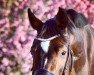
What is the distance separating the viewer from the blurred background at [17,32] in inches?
93.7

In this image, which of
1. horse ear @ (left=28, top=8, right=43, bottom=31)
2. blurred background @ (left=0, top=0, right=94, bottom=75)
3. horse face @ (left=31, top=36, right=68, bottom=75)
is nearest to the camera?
horse face @ (left=31, top=36, right=68, bottom=75)

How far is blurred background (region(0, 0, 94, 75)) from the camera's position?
7.80 ft

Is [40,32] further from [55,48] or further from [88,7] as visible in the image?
[88,7]

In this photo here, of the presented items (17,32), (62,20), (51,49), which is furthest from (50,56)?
(17,32)

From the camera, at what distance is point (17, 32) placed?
2.39 metres

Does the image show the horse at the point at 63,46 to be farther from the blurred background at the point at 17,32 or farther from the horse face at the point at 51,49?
the blurred background at the point at 17,32

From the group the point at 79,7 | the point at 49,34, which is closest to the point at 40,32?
the point at 49,34

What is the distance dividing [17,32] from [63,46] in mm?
1206

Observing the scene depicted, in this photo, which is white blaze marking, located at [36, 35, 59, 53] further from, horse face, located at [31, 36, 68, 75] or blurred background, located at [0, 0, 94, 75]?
blurred background, located at [0, 0, 94, 75]

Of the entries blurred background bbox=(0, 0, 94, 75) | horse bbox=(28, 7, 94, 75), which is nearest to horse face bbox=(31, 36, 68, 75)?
horse bbox=(28, 7, 94, 75)

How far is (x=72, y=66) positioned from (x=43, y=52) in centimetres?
14

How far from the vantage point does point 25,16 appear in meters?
2.41

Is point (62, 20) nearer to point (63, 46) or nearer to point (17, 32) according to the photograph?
point (63, 46)

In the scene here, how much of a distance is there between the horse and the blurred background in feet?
3.40
